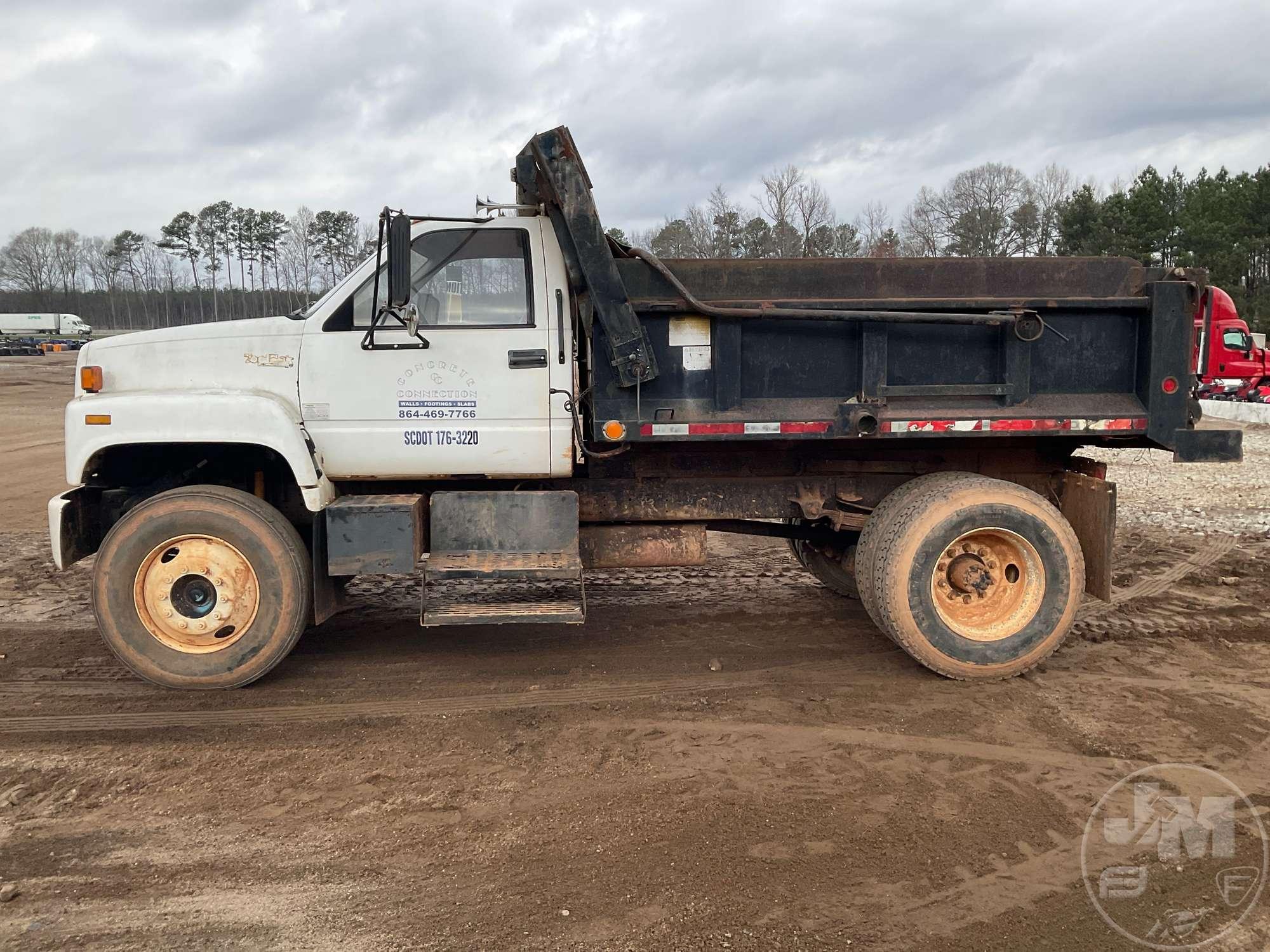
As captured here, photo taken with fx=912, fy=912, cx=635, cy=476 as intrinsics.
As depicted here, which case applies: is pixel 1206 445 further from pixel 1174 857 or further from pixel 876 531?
pixel 1174 857

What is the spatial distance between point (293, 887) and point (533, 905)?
874 millimetres

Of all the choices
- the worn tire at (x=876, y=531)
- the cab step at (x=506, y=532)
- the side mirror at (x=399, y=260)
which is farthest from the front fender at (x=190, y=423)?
the worn tire at (x=876, y=531)

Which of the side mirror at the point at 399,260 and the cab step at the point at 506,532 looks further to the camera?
the cab step at the point at 506,532

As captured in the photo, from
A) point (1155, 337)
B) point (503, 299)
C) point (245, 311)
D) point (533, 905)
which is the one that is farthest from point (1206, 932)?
point (245, 311)

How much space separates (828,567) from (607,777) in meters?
3.18

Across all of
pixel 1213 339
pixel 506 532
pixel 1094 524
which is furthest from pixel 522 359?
pixel 1213 339

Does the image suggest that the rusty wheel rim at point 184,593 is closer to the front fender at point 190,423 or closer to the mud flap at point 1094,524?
the front fender at point 190,423

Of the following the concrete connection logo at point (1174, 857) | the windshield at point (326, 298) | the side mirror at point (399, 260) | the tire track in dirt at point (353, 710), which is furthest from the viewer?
the windshield at point (326, 298)

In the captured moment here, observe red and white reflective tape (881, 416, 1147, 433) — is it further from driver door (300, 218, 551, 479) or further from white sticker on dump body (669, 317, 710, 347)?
driver door (300, 218, 551, 479)

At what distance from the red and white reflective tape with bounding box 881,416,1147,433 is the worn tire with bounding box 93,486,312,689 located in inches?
136

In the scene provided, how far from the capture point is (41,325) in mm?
57938

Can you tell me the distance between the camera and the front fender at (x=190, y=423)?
4.96m

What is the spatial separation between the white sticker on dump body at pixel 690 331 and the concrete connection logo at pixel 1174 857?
9.68 feet

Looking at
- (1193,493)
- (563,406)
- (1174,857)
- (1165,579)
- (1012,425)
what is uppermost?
(563,406)
